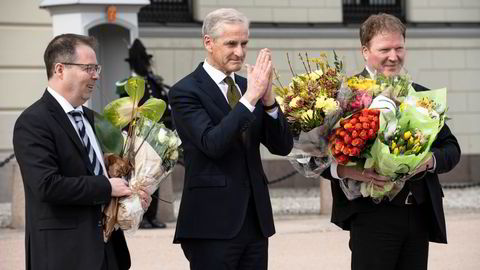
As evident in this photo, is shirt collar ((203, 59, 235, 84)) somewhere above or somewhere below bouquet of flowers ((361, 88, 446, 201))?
above

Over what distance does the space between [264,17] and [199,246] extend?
1224 centimetres

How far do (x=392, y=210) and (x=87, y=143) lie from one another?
156 cm

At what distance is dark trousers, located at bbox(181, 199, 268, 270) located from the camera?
539 cm

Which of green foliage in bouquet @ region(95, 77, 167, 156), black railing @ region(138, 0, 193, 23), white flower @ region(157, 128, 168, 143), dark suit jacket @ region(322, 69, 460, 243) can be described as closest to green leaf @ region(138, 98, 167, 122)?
green foliage in bouquet @ region(95, 77, 167, 156)

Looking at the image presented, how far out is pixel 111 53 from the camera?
13703mm

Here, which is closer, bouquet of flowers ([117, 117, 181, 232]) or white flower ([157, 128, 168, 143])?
bouquet of flowers ([117, 117, 181, 232])

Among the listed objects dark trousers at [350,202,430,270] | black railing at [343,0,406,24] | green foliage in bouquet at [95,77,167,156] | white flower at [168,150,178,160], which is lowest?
dark trousers at [350,202,430,270]

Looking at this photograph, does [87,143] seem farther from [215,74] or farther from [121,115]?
[215,74]

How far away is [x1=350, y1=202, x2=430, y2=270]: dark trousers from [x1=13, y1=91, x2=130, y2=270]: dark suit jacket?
1.37 metres

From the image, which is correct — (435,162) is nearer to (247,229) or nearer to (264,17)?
(247,229)

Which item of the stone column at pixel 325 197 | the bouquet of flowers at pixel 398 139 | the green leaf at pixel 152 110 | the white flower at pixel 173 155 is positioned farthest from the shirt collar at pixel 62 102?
the stone column at pixel 325 197

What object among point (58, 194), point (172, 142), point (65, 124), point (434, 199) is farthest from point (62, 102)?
point (434, 199)

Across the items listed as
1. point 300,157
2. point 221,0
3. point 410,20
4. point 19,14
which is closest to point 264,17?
point 221,0

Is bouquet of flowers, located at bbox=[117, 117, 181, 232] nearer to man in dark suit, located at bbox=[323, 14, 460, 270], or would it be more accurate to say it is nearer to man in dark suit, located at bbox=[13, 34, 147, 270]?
man in dark suit, located at bbox=[13, 34, 147, 270]
